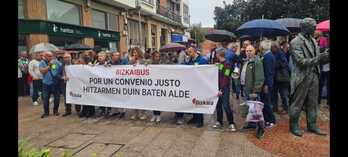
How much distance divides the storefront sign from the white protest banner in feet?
15.9

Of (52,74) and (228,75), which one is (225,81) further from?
(52,74)

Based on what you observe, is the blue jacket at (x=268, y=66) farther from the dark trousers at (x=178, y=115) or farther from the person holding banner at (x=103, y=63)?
the person holding banner at (x=103, y=63)

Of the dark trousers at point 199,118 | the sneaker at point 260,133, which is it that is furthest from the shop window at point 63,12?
the sneaker at point 260,133

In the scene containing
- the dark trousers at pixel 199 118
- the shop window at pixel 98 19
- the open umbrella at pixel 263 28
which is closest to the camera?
the dark trousers at pixel 199 118

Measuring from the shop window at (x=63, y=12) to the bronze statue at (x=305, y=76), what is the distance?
42.8 ft

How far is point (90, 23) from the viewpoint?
19.0 metres

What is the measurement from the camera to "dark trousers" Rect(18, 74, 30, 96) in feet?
38.0

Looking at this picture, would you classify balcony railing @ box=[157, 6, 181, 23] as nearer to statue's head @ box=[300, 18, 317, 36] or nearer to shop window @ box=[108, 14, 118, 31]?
shop window @ box=[108, 14, 118, 31]

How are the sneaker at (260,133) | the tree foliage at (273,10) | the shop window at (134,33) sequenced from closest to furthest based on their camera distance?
the sneaker at (260,133), the tree foliage at (273,10), the shop window at (134,33)

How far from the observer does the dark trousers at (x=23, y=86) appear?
11.6 m

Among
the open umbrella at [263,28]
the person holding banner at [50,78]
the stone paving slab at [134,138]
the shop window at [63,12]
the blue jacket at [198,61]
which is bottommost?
the stone paving slab at [134,138]

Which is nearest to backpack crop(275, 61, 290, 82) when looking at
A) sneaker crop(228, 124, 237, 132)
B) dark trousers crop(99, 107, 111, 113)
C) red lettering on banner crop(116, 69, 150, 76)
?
sneaker crop(228, 124, 237, 132)

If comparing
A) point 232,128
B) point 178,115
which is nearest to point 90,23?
point 178,115
